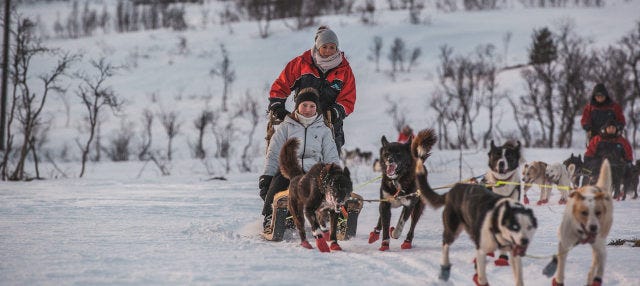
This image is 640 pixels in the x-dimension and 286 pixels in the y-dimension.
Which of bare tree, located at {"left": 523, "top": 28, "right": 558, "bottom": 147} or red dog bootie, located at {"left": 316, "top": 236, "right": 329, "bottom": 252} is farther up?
bare tree, located at {"left": 523, "top": 28, "right": 558, "bottom": 147}

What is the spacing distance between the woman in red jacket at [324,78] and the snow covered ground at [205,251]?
51.2 inches

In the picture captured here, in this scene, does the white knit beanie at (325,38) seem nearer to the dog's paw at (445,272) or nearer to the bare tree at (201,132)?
the dog's paw at (445,272)

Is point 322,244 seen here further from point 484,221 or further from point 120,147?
point 120,147

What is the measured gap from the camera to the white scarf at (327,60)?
5832 mm

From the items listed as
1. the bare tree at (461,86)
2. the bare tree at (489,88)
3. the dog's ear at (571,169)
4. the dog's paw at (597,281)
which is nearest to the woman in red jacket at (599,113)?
the dog's ear at (571,169)

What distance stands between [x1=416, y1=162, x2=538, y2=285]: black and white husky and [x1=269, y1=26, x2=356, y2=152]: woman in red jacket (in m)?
2.27

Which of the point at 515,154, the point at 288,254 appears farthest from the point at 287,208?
the point at 515,154

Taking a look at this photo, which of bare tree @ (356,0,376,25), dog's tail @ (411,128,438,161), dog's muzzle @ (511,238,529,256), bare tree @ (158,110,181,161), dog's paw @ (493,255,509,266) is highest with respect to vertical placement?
bare tree @ (356,0,376,25)

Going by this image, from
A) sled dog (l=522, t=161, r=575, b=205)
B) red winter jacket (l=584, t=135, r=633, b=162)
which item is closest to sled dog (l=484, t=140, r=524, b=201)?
sled dog (l=522, t=161, r=575, b=205)

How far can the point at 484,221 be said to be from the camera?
312cm

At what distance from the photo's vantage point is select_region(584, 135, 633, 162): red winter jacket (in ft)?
30.4

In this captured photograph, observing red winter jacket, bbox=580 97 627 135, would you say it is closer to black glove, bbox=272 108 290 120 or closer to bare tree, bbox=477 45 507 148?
black glove, bbox=272 108 290 120

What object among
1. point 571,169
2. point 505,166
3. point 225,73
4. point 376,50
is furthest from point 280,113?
point 376,50

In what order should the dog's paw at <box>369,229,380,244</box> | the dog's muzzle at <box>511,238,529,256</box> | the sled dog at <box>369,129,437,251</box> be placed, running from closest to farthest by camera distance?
1. the dog's muzzle at <box>511,238,529,256</box>
2. the sled dog at <box>369,129,437,251</box>
3. the dog's paw at <box>369,229,380,244</box>
